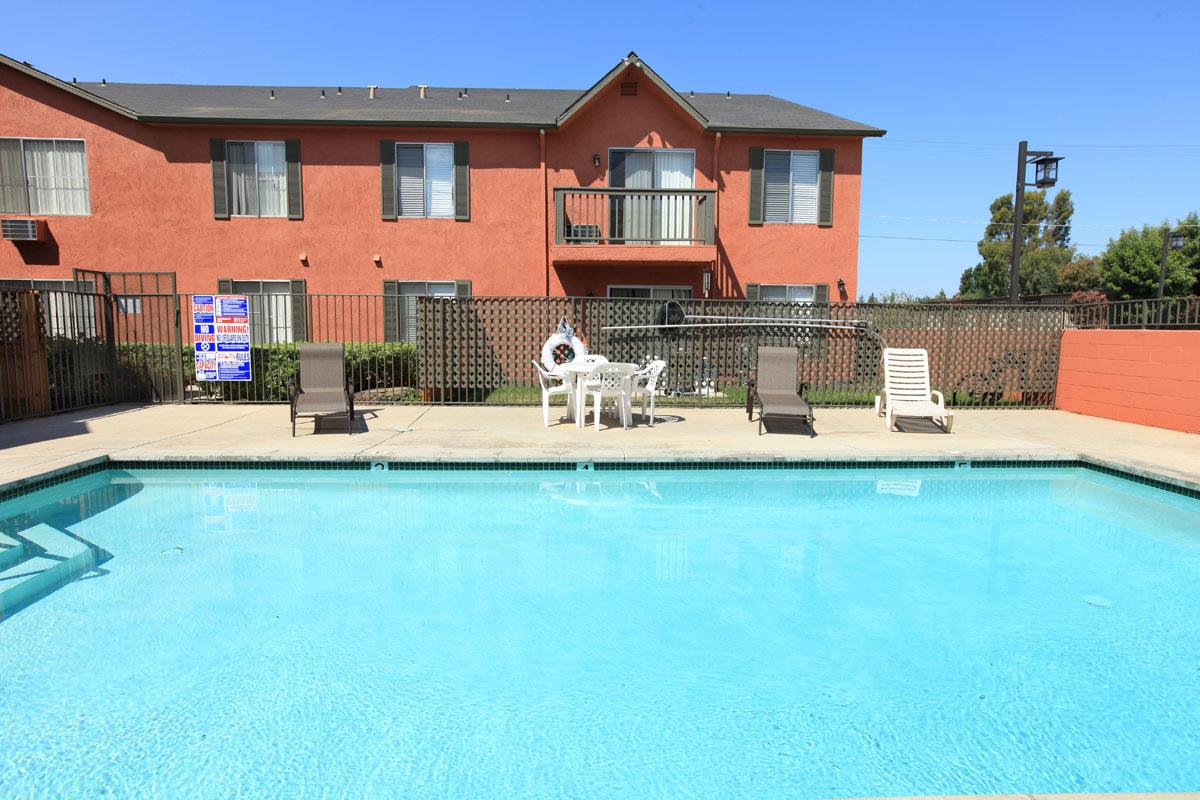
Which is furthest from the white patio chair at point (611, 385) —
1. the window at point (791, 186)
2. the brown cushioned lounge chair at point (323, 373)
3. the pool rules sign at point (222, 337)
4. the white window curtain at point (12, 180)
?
the white window curtain at point (12, 180)

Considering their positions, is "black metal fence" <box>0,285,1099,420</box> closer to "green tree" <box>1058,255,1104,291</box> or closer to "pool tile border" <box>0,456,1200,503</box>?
"pool tile border" <box>0,456,1200,503</box>

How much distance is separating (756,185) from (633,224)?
9.60 feet

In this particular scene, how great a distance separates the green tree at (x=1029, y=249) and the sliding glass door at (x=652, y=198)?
43.8 metres

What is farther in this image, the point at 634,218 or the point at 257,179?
the point at 257,179

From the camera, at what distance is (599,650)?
3.79 meters

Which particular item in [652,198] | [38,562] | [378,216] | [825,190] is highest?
[825,190]

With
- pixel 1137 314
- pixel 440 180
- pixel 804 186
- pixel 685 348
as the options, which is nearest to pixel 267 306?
pixel 440 180

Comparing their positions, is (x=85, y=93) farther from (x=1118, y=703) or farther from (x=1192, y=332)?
(x=1192, y=332)

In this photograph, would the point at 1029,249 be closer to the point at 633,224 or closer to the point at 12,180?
the point at 633,224

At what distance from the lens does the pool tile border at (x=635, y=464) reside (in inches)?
284

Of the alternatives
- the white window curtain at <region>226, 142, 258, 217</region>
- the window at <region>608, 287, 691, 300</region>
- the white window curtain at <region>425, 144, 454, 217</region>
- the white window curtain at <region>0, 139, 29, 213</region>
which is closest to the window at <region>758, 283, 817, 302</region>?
the window at <region>608, 287, 691, 300</region>

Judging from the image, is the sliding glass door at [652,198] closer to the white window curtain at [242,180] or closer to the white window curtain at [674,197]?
the white window curtain at [674,197]

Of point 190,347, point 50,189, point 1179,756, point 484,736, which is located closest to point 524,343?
point 190,347

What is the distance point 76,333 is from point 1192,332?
16.1 m
